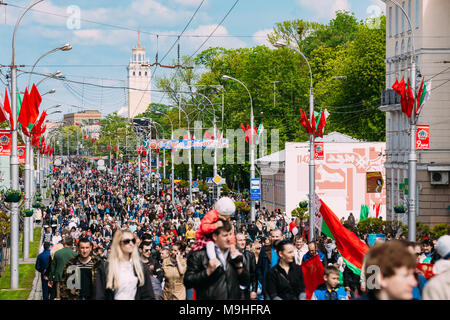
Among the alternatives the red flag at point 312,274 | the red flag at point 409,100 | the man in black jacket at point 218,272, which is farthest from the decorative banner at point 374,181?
the man in black jacket at point 218,272

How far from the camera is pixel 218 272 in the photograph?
700 cm

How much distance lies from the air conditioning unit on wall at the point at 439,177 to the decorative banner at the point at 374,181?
862cm

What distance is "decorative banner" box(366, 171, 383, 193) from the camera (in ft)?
165

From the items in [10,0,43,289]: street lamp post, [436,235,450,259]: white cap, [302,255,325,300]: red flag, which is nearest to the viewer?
[436,235,450,259]: white cap

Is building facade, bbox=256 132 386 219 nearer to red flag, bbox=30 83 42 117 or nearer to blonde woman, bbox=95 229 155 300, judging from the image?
red flag, bbox=30 83 42 117

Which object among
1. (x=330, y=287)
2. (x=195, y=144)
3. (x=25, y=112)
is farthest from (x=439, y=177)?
(x=330, y=287)

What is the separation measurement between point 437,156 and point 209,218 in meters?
35.9

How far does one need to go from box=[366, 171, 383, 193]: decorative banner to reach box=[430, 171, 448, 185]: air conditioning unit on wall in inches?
339

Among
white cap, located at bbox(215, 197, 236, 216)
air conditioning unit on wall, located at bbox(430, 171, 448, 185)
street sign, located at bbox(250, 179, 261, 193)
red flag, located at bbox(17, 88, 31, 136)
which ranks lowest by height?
street sign, located at bbox(250, 179, 261, 193)

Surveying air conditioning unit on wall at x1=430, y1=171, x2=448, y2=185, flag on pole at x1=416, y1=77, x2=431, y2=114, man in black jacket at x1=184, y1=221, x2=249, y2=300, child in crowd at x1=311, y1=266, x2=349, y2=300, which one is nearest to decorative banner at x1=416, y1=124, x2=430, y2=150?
flag on pole at x1=416, y1=77, x2=431, y2=114

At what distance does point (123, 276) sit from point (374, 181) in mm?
44081

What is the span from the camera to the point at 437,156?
42.0 meters

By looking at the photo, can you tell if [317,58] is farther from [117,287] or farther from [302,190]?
[117,287]
